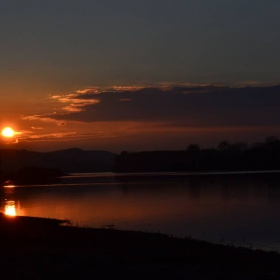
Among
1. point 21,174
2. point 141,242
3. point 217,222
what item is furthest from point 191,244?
point 21,174

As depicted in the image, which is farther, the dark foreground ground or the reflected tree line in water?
the reflected tree line in water

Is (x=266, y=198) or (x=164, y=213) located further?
(x=266, y=198)

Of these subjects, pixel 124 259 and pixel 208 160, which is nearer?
pixel 124 259

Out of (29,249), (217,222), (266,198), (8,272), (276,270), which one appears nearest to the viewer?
(8,272)

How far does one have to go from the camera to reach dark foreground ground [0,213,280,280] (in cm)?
1317

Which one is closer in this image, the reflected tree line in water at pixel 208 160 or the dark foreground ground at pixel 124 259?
the dark foreground ground at pixel 124 259

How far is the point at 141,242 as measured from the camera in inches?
747

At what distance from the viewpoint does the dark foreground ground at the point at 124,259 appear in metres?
13.2

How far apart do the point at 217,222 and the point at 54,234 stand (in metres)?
12.1

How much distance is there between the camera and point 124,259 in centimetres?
1509

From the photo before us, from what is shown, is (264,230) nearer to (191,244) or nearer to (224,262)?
(191,244)

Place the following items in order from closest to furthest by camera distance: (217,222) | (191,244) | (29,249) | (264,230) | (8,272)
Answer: (8,272) < (29,249) < (191,244) < (264,230) < (217,222)

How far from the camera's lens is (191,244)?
60.6 ft

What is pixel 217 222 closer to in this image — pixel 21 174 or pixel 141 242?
pixel 141 242
